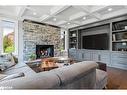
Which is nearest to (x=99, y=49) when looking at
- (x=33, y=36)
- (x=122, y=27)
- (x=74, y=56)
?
(x=122, y=27)

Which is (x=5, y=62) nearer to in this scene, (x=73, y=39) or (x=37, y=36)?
(x=37, y=36)

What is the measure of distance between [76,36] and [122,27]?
2.19 m

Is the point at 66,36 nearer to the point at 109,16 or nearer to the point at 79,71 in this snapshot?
the point at 109,16

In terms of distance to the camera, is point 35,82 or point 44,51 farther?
point 44,51

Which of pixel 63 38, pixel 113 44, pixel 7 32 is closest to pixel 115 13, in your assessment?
pixel 113 44

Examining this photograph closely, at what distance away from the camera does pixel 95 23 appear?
14.6 feet

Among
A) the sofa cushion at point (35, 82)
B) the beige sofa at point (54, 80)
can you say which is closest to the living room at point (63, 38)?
the beige sofa at point (54, 80)

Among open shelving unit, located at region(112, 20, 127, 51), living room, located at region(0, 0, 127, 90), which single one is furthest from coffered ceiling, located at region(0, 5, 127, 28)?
open shelving unit, located at region(112, 20, 127, 51)

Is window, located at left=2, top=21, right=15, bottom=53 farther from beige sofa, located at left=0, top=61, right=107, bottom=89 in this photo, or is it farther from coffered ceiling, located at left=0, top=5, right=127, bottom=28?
beige sofa, located at left=0, top=61, right=107, bottom=89

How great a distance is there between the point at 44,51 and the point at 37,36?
0.78 m

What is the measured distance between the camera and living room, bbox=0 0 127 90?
2.58 meters

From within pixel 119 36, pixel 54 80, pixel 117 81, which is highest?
pixel 119 36

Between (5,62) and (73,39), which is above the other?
(73,39)

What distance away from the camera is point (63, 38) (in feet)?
17.6
